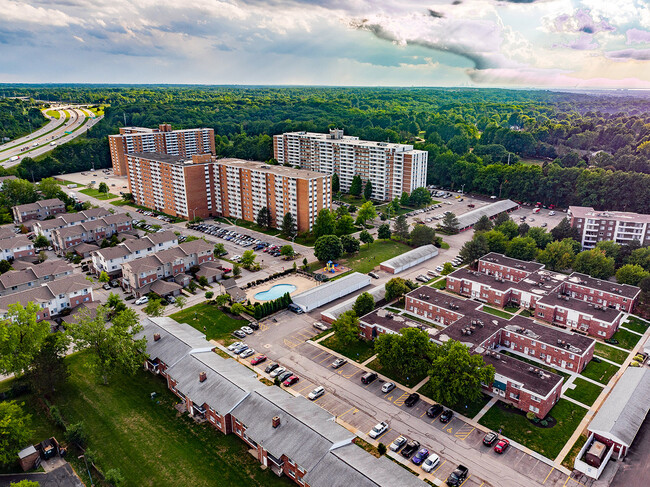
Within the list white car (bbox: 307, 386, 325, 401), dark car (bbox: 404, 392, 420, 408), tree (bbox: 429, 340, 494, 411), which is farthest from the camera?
white car (bbox: 307, 386, 325, 401)

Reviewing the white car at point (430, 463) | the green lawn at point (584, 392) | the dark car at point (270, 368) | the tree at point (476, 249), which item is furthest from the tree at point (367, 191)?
the white car at point (430, 463)

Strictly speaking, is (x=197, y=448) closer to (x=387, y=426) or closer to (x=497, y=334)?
(x=387, y=426)

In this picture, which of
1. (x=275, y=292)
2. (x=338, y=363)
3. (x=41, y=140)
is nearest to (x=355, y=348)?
(x=338, y=363)

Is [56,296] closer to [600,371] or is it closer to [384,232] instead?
[384,232]

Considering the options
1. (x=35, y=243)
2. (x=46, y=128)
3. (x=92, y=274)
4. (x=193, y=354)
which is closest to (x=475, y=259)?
(x=193, y=354)

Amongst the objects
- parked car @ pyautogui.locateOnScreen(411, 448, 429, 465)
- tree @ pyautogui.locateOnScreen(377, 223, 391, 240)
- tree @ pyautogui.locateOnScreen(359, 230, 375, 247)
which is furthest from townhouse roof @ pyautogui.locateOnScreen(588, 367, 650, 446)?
tree @ pyautogui.locateOnScreen(377, 223, 391, 240)

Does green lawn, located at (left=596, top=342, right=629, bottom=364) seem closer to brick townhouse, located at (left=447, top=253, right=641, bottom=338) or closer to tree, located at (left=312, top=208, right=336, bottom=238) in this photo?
brick townhouse, located at (left=447, top=253, right=641, bottom=338)
